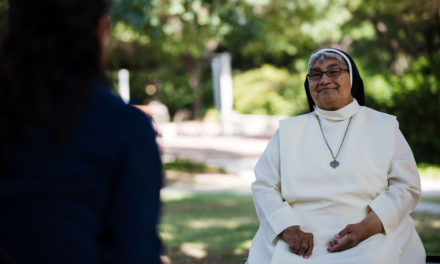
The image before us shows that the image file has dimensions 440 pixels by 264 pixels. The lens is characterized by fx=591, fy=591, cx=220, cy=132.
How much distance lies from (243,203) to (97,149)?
9.56m

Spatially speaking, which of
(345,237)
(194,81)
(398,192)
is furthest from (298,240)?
(194,81)

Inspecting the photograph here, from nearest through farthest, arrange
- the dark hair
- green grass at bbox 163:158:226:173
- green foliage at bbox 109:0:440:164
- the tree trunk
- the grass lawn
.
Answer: the dark hair
the grass lawn
green foliage at bbox 109:0:440:164
green grass at bbox 163:158:226:173
the tree trunk

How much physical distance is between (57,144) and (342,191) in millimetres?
2101

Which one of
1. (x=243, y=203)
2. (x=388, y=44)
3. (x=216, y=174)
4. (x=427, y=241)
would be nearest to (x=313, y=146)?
(x=427, y=241)

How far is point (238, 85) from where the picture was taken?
31.9 m

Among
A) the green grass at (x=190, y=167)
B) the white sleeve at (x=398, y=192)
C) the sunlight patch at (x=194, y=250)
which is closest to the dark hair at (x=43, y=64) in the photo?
the white sleeve at (x=398, y=192)

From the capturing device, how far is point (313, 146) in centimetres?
363

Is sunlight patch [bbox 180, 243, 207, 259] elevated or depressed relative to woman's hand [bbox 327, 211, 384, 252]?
depressed

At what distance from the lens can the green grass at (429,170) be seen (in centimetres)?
1401

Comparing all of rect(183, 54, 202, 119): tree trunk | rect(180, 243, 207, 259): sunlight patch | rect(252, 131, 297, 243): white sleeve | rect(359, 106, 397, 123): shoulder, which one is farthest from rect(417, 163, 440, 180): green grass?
rect(183, 54, 202, 119): tree trunk

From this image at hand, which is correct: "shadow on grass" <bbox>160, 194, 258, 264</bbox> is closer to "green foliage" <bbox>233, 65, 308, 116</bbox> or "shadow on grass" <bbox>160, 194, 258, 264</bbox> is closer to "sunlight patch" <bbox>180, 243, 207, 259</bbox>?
"sunlight patch" <bbox>180, 243, 207, 259</bbox>

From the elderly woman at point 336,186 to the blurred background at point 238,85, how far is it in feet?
3.35

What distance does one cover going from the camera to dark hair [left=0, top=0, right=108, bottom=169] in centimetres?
167

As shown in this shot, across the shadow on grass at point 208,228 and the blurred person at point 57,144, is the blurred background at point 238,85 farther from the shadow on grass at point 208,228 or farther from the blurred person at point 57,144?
the blurred person at point 57,144
